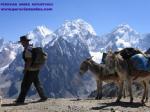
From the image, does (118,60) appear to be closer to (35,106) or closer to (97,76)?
(35,106)

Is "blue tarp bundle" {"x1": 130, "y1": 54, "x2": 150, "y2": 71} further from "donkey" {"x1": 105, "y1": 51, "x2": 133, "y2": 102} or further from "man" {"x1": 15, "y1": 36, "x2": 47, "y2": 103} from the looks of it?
"man" {"x1": 15, "y1": 36, "x2": 47, "y2": 103}

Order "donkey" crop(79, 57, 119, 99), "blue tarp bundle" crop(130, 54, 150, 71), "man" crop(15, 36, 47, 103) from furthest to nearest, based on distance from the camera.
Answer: "donkey" crop(79, 57, 119, 99) → "man" crop(15, 36, 47, 103) → "blue tarp bundle" crop(130, 54, 150, 71)

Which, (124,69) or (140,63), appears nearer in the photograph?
(124,69)

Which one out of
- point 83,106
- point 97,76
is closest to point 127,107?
point 83,106

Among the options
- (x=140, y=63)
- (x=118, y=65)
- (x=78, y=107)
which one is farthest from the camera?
(x=140, y=63)

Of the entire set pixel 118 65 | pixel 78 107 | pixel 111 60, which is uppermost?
pixel 111 60

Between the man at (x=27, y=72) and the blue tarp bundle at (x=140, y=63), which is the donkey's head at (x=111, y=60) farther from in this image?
the man at (x=27, y=72)

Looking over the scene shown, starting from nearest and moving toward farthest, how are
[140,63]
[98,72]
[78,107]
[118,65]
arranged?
[78,107]
[118,65]
[140,63]
[98,72]

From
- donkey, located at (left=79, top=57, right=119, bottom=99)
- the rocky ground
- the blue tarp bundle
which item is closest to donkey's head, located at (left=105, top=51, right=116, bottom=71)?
the blue tarp bundle

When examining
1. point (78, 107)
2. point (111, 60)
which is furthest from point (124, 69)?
point (78, 107)

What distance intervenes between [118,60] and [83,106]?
3.01 meters

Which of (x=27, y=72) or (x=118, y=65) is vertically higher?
(x=118, y=65)

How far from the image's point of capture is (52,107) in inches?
903

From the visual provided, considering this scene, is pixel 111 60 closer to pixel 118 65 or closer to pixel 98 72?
pixel 118 65
